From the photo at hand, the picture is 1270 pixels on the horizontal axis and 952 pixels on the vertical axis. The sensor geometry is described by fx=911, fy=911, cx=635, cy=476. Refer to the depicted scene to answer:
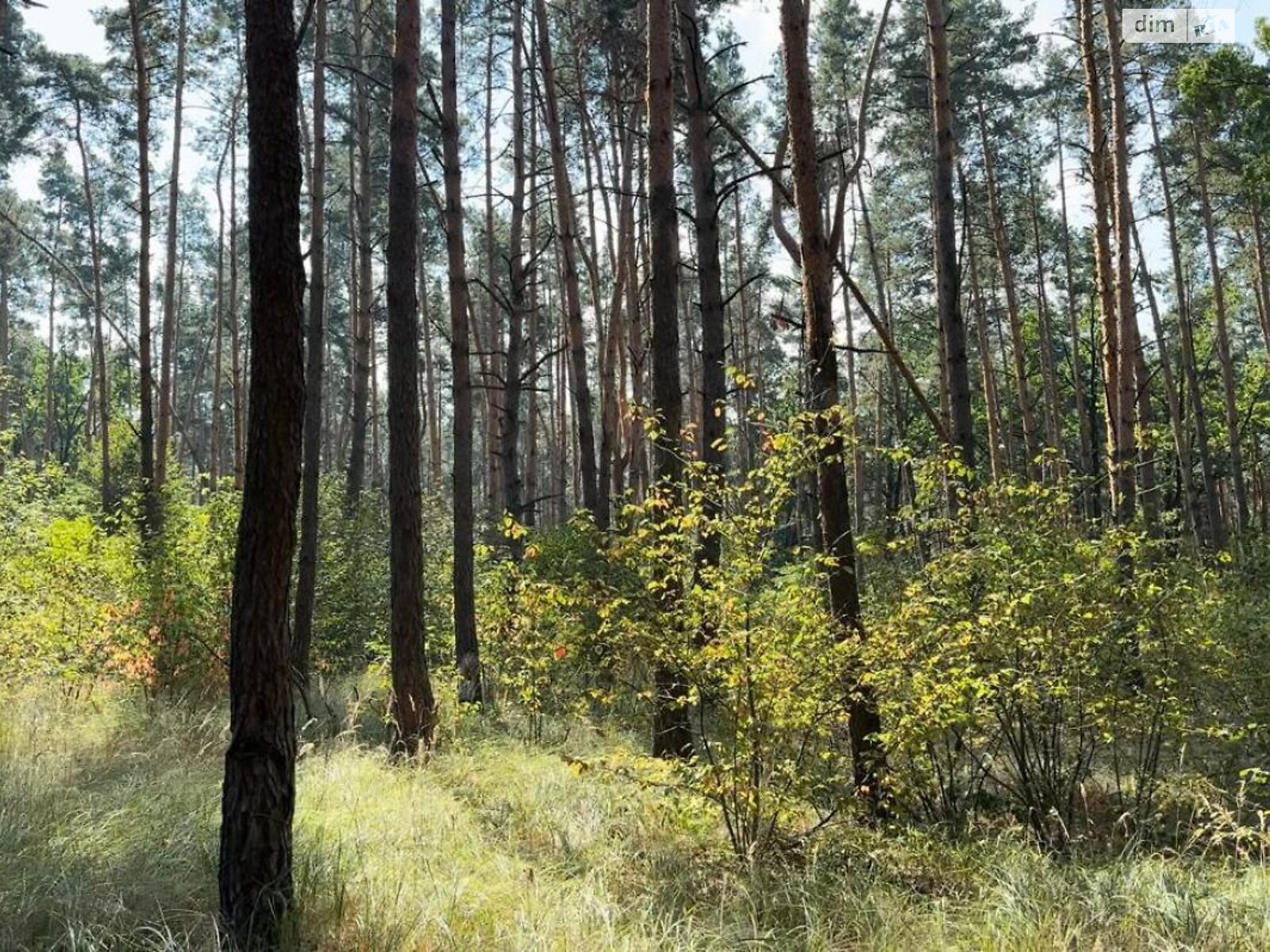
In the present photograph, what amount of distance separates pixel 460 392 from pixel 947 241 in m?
5.16

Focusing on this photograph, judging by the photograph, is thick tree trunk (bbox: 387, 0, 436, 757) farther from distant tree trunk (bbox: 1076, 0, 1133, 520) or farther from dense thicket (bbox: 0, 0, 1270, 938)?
distant tree trunk (bbox: 1076, 0, 1133, 520)

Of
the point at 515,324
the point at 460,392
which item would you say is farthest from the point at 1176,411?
the point at 460,392

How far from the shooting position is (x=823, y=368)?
572 centimetres

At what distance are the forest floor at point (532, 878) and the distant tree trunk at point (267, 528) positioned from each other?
0.81ft

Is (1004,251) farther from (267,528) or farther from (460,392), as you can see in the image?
(267,528)

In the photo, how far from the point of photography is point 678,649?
4.78m

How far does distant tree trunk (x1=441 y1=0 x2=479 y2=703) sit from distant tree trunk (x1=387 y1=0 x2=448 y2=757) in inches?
42.2

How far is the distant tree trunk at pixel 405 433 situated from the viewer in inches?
282

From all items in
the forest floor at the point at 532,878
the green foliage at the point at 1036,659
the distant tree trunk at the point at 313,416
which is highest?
the distant tree trunk at the point at 313,416

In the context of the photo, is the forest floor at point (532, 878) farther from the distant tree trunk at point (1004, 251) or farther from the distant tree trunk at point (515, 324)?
the distant tree trunk at point (1004, 251)

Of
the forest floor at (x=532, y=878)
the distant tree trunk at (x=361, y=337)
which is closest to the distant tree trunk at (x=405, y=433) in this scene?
the forest floor at (x=532, y=878)

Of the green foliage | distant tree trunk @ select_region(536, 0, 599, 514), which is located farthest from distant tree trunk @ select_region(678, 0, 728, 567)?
distant tree trunk @ select_region(536, 0, 599, 514)

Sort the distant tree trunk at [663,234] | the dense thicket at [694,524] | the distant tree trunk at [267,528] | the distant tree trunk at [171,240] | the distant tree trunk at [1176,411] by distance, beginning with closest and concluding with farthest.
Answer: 1. the distant tree trunk at [267,528]
2. the dense thicket at [694,524]
3. the distant tree trunk at [663,234]
4. the distant tree trunk at [171,240]
5. the distant tree trunk at [1176,411]

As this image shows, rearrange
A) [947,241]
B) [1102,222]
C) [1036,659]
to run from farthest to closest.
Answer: [1102,222]
[947,241]
[1036,659]
